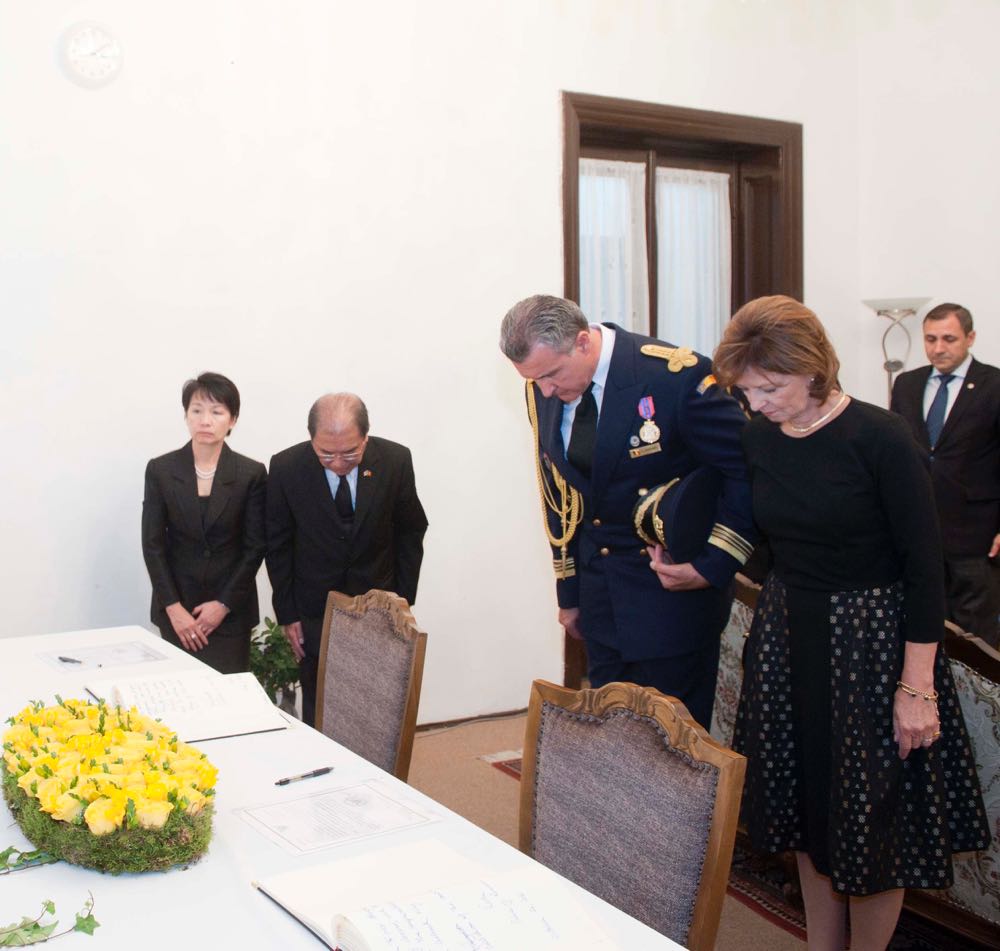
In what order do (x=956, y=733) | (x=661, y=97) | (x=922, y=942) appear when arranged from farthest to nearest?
(x=661, y=97) < (x=922, y=942) < (x=956, y=733)

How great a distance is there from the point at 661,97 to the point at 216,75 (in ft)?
7.06

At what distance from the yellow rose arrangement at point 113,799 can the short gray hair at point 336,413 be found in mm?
1796

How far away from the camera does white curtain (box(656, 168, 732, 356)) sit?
19.2 ft

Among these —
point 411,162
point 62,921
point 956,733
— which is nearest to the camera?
point 62,921

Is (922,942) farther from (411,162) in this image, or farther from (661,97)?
(661,97)

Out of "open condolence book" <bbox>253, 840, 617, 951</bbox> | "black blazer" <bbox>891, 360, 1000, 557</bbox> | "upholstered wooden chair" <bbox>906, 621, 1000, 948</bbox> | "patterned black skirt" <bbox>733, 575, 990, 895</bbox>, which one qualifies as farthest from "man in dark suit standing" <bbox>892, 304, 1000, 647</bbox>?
"open condolence book" <bbox>253, 840, 617, 951</bbox>

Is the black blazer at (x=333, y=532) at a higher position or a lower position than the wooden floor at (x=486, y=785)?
higher

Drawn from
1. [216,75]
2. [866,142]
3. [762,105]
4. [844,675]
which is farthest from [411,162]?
[844,675]

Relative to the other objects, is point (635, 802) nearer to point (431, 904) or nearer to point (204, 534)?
point (431, 904)

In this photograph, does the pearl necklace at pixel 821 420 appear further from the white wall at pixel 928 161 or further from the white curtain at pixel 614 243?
the white wall at pixel 928 161

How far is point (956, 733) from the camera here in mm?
2406

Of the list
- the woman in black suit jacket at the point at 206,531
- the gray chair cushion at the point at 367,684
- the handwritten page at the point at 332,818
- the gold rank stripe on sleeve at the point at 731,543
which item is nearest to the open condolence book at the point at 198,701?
the gray chair cushion at the point at 367,684

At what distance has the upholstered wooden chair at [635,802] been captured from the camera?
164cm

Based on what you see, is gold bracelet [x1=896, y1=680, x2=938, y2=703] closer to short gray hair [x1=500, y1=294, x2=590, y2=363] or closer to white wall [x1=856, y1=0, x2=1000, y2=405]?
short gray hair [x1=500, y1=294, x2=590, y2=363]
